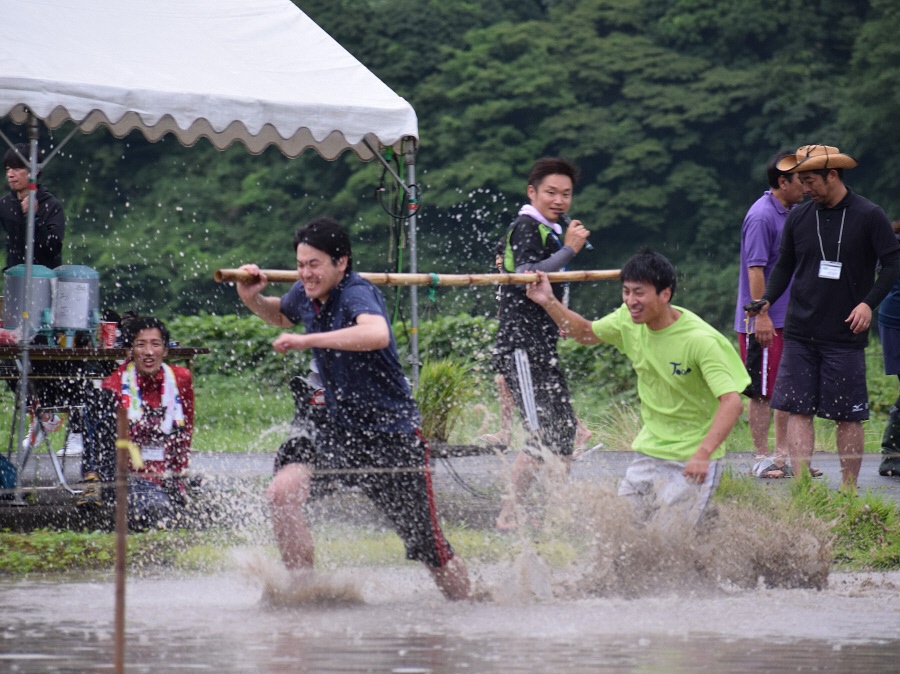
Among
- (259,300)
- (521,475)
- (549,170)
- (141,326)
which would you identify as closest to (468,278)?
(549,170)

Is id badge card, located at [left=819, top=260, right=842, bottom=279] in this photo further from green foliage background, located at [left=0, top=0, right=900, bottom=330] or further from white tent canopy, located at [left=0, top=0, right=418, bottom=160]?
green foliage background, located at [left=0, top=0, right=900, bottom=330]

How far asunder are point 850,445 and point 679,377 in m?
2.33

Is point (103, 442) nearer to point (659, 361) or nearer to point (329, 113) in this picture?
point (329, 113)

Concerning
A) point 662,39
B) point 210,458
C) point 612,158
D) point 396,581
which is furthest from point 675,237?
point 396,581

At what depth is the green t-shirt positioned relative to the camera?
22.2 ft

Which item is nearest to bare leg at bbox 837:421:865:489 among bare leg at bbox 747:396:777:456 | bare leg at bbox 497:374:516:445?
bare leg at bbox 747:396:777:456

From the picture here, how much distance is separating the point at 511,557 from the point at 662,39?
31.1 m

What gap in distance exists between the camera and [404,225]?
1086 cm

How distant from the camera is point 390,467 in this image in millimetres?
6398

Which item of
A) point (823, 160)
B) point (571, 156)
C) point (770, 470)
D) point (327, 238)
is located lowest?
point (770, 470)

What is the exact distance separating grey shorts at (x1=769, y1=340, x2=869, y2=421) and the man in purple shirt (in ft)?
3.00

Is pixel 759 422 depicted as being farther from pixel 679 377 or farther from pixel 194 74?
pixel 194 74

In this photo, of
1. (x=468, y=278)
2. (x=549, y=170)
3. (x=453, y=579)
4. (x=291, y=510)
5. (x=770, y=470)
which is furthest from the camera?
(x=770, y=470)

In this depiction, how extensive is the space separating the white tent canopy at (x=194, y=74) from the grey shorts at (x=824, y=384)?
284cm
